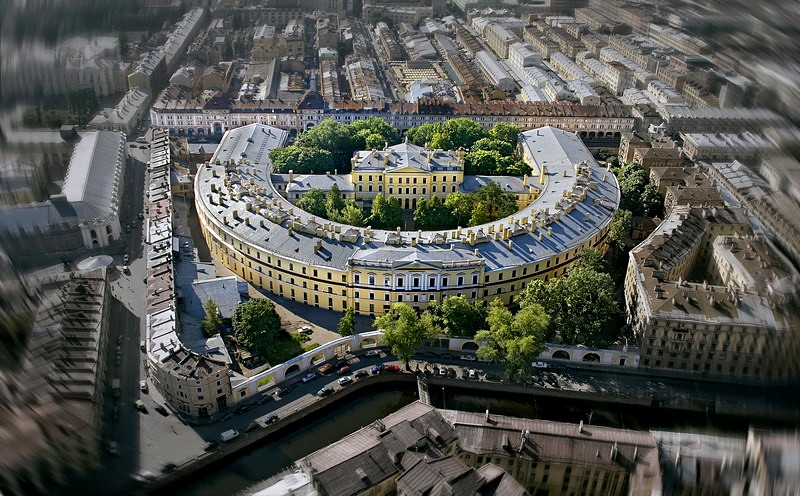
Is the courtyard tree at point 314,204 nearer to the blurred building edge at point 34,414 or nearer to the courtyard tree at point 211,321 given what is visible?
the courtyard tree at point 211,321

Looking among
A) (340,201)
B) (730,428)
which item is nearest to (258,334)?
(340,201)

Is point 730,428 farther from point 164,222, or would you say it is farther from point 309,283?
point 164,222

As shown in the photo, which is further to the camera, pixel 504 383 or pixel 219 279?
pixel 219 279

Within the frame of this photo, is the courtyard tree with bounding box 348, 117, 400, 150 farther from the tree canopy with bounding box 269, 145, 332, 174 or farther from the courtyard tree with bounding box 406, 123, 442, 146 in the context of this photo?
the tree canopy with bounding box 269, 145, 332, 174

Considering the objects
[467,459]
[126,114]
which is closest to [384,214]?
[467,459]

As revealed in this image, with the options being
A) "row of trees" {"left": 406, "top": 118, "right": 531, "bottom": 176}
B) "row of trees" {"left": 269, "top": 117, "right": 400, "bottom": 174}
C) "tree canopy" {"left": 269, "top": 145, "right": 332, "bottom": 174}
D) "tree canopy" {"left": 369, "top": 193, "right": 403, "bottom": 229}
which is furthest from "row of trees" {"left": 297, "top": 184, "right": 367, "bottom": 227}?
"row of trees" {"left": 406, "top": 118, "right": 531, "bottom": 176}

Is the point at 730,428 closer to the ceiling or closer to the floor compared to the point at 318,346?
closer to the ceiling

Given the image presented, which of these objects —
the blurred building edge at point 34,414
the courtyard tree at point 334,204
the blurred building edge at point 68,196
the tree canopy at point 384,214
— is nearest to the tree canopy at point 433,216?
the tree canopy at point 384,214

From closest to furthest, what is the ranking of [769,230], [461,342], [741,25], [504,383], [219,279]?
[769,230], [741,25], [504,383], [461,342], [219,279]
